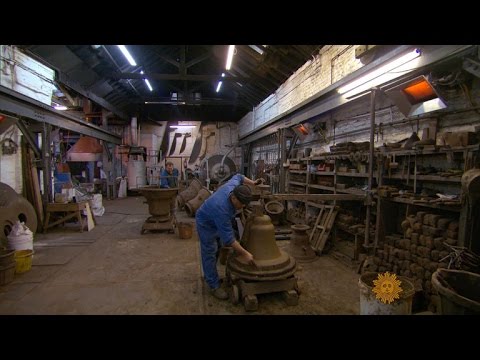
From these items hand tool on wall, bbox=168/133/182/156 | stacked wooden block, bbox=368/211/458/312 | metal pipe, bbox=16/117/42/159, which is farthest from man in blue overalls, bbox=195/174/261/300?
hand tool on wall, bbox=168/133/182/156

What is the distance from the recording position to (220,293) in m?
3.79

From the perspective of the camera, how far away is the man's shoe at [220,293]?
3763 mm

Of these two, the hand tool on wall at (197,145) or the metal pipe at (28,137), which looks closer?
the metal pipe at (28,137)

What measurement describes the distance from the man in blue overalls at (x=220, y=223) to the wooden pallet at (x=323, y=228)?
7.46 feet

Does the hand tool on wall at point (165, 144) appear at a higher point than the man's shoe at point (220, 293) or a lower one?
higher

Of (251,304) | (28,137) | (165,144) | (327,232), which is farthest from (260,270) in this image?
(165,144)

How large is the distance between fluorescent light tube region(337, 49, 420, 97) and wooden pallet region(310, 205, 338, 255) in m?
2.42

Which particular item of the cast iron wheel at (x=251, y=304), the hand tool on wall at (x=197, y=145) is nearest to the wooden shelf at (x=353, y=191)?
the cast iron wheel at (x=251, y=304)

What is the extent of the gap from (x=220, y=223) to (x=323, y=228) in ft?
10.1

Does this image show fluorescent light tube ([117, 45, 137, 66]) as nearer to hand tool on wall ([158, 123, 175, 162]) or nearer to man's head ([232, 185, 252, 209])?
hand tool on wall ([158, 123, 175, 162])

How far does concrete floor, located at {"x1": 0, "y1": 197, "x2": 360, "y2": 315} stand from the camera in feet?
11.5

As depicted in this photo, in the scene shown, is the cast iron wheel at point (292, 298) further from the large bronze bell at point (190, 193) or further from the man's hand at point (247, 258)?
the large bronze bell at point (190, 193)

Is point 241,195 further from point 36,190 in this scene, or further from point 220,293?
point 36,190

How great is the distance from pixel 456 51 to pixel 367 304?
3.07 m
